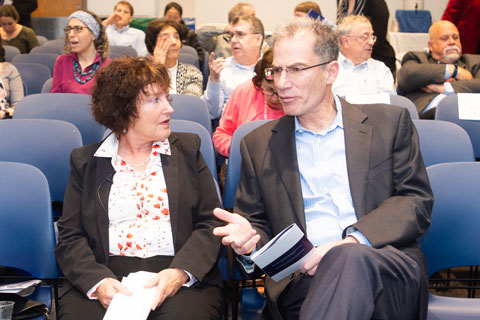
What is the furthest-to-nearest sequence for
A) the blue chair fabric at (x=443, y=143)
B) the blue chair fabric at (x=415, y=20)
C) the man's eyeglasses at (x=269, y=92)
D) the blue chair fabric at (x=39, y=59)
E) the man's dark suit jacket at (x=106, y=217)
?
1. the blue chair fabric at (x=415, y=20)
2. the blue chair fabric at (x=39, y=59)
3. the man's eyeglasses at (x=269, y=92)
4. the blue chair fabric at (x=443, y=143)
5. the man's dark suit jacket at (x=106, y=217)

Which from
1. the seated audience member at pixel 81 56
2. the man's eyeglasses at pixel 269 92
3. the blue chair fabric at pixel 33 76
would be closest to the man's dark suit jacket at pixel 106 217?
the man's eyeglasses at pixel 269 92

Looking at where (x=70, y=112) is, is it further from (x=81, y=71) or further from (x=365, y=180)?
(x=365, y=180)

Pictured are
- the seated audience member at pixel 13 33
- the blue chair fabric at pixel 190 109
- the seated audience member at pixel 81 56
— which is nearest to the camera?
the blue chair fabric at pixel 190 109

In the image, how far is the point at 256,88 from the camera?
329 centimetres

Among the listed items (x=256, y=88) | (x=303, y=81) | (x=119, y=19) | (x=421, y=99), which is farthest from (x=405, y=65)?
(x=119, y=19)

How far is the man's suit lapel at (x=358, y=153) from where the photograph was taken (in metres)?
2.08

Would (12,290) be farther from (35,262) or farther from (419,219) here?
(419,219)

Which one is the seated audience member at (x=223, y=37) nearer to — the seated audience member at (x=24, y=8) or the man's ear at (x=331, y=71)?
the seated audience member at (x=24, y=8)

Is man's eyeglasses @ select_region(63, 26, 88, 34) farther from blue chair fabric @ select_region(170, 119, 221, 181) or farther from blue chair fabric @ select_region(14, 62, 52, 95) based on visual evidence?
blue chair fabric @ select_region(170, 119, 221, 181)

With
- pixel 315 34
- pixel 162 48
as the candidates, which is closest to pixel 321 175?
pixel 315 34

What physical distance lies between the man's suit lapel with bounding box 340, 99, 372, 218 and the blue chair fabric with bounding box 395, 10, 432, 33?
8067 mm

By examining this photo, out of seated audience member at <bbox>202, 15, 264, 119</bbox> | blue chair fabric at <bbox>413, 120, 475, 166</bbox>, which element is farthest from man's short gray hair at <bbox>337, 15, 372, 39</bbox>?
blue chair fabric at <bbox>413, 120, 475, 166</bbox>

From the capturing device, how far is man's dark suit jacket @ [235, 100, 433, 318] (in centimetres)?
196

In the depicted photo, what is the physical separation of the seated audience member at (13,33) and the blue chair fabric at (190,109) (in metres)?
4.80
